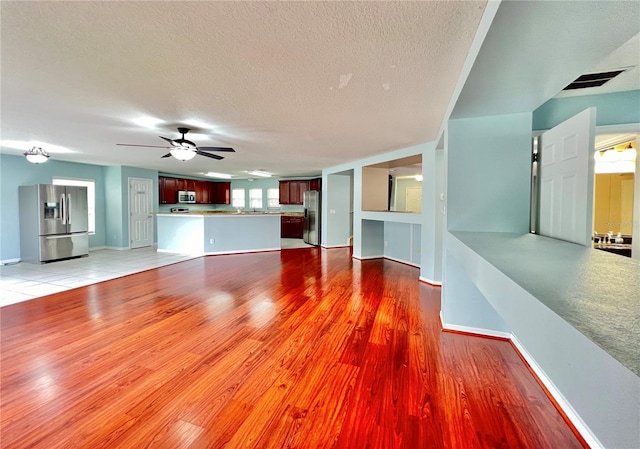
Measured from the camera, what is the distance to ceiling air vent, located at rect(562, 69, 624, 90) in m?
2.11

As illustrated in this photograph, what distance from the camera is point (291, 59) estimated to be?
1.87 meters

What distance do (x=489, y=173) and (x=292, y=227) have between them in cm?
759

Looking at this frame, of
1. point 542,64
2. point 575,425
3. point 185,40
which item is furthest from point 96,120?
point 575,425

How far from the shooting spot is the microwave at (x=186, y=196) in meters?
8.97

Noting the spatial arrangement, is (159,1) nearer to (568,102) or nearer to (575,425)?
(575,425)

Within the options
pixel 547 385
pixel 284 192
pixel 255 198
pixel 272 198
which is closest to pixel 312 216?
pixel 284 192

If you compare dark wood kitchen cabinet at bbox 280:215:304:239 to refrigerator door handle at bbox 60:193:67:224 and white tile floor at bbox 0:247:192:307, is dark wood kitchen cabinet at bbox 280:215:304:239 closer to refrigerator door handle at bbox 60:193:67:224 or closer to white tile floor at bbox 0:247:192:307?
white tile floor at bbox 0:247:192:307

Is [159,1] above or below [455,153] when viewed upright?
above

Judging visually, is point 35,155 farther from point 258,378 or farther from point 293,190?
point 293,190

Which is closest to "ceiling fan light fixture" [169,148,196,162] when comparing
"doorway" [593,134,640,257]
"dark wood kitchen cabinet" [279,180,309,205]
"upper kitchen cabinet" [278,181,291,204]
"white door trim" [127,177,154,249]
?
"doorway" [593,134,640,257]

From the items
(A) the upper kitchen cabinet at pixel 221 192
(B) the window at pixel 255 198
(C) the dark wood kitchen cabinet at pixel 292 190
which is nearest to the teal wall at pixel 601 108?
(C) the dark wood kitchen cabinet at pixel 292 190

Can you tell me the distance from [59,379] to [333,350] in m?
1.95

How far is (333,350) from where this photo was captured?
2.30m

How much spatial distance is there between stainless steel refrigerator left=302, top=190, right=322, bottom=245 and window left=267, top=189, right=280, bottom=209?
75.2 inches
